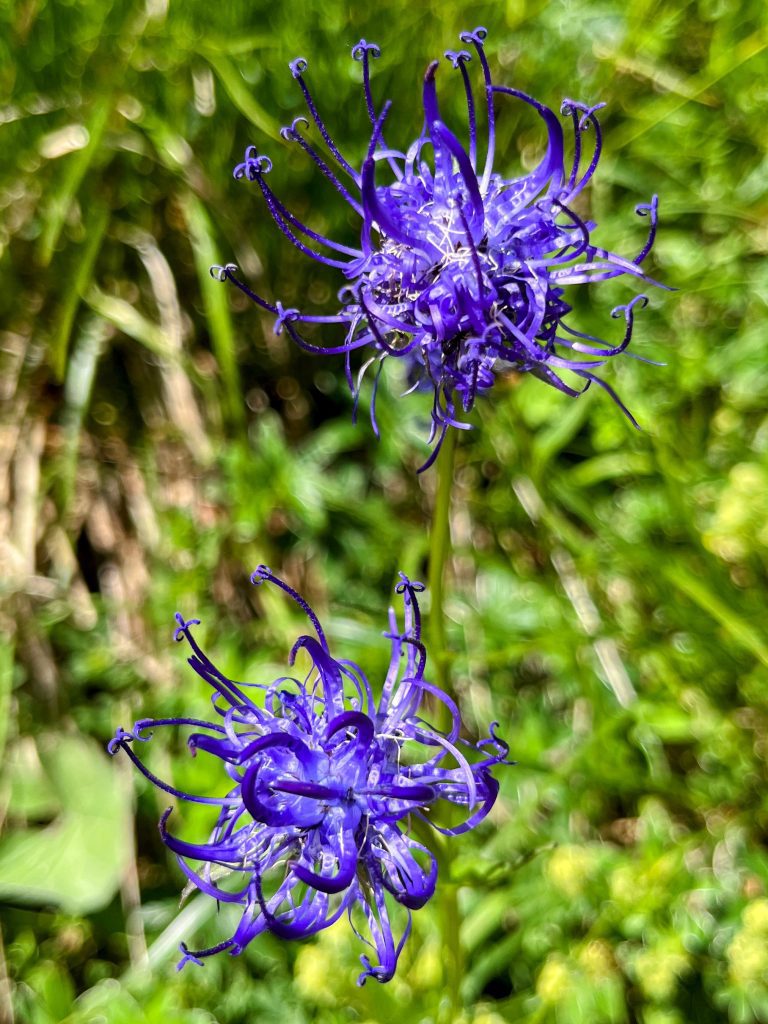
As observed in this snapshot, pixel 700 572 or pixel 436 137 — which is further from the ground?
pixel 436 137

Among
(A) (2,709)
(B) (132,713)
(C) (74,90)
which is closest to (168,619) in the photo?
(B) (132,713)

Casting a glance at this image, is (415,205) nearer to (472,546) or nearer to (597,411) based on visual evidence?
(597,411)

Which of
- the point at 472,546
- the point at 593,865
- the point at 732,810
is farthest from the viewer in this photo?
the point at 472,546

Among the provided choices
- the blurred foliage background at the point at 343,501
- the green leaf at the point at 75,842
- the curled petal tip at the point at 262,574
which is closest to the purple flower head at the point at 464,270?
the curled petal tip at the point at 262,574

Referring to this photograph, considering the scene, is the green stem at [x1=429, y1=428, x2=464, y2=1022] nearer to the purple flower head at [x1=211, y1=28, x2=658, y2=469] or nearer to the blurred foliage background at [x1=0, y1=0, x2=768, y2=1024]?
the purple flower head at [x1=211, y1=28, x2=658, y2=469]

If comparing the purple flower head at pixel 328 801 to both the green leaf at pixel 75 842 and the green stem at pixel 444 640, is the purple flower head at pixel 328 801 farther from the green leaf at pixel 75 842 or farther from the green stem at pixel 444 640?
the green leaf at pixel 75 842

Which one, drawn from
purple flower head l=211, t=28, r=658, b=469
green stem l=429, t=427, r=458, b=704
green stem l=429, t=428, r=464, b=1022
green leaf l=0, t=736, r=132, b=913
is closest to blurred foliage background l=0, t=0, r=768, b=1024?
green leaf l=0, t=736, r=132, b=913
